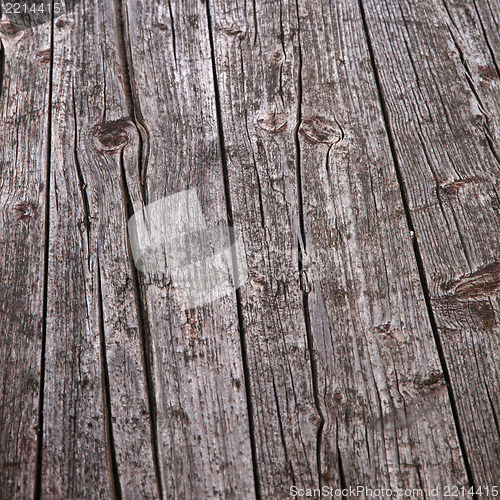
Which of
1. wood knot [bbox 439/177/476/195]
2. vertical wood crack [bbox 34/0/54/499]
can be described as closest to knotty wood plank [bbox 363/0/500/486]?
wood knot [bbox 439/177/476/195]

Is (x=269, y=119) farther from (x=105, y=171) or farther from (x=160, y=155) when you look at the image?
(x=105, y=171)

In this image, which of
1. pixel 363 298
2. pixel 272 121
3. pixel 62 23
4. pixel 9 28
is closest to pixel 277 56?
pixel 272 121

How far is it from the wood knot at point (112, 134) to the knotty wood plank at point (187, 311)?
7cm

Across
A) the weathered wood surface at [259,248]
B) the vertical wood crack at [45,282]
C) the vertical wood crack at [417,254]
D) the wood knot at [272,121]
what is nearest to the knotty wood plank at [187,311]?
the weathered wood surface at [259,248]

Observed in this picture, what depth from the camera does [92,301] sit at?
1522 mm

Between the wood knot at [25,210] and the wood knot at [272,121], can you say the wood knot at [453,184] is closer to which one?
the wood knot at [272,121]

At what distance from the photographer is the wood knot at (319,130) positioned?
176 cm

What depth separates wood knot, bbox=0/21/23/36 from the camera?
6.68 feet

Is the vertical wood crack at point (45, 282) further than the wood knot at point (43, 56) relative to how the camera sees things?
No

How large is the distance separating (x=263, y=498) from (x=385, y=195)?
110 cm

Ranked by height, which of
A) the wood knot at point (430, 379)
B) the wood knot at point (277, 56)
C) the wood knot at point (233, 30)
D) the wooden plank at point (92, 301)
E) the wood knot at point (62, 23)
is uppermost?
the wood knot at point (62, 23)

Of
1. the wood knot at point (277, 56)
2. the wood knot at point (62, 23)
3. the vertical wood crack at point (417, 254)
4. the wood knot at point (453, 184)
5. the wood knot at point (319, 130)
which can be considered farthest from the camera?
the wood knot at point (62, 23)

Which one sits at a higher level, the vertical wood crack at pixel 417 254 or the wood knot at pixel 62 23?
the wood knot at pixel 62 23

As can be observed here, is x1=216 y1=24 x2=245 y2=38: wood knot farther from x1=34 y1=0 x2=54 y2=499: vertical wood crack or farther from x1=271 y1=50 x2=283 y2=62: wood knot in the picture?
x1=34 y1=0 x2=54 y2=499: vertical wood crack
